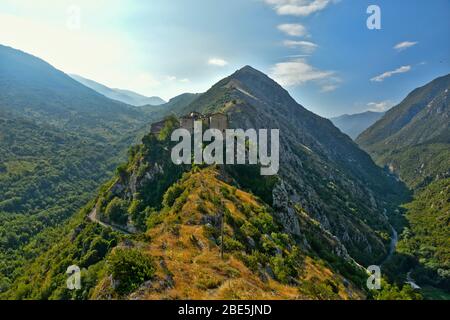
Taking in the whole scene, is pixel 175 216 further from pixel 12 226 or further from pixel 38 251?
pixel 12 226

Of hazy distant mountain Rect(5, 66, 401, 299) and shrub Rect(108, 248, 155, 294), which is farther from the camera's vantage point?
hazy distant mountain Rect(5, 66, 401, 299)

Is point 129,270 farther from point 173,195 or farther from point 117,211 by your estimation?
point 117,211

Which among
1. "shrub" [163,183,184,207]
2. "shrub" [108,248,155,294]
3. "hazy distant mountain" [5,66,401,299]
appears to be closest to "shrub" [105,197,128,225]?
"hazy distant mountain" [5,66,401,299]

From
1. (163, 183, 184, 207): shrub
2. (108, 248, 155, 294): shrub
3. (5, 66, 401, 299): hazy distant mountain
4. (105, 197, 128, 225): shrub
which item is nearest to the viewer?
(108, 248, 155, 294): shrub

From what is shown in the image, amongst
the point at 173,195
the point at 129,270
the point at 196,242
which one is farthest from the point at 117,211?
the point at 129,270

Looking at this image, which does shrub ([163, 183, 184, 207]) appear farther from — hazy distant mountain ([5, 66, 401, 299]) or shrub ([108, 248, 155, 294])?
shrub ([108, 248, 155, 294])

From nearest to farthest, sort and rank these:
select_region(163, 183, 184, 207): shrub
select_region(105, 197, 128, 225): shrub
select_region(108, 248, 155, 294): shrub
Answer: select_region(108, 248, 155, 294): shrub, select_region(163, 183, 184, 207): shrub, select_region(105, 197, 128, 225): shrub

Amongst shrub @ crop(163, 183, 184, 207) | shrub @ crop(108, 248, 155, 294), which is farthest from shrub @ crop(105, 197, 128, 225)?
shrub @ crop(108, 248, 155, 294)

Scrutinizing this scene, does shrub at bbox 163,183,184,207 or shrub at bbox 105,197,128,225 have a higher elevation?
shrub at bbox 163,183,184,207

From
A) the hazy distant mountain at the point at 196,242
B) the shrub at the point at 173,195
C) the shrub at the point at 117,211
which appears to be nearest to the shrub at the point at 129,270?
the hazy distant mountain at the point at 196,242

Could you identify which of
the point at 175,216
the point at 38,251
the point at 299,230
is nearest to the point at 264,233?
the point at 175,216

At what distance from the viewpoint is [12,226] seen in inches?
7175
